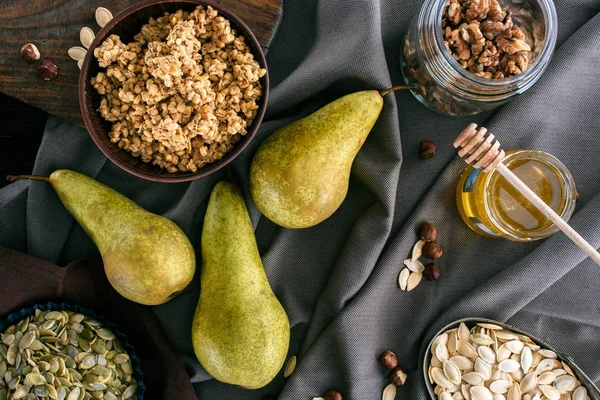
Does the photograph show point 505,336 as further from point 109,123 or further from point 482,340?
point 109,123

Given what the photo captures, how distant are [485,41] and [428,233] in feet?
1.41

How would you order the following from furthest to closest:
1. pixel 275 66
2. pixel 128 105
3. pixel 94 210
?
pixel 275 66, pixel 94 210, pixel 128 105

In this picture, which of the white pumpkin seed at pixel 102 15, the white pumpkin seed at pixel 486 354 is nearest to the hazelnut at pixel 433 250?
the white pumpkin seed at pixel 486 354

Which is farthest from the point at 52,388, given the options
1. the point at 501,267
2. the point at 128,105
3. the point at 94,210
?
the point at 501,267

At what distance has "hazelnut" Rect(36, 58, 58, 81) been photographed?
1.21 meters

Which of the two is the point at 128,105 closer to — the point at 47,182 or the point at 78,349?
the point at 47,182

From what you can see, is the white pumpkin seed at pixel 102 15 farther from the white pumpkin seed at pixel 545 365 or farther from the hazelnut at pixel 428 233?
the white pumpkin seed at pixel 545 365

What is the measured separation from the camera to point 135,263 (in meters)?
1.14

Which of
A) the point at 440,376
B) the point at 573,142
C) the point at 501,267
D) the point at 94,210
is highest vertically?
the point at 573,142

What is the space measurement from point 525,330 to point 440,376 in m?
0.24

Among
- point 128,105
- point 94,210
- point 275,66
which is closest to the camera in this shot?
point 128,105

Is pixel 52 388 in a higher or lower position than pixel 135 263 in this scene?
lower

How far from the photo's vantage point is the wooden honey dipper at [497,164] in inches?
46.5

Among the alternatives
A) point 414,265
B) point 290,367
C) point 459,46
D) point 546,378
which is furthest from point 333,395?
point 459,46
